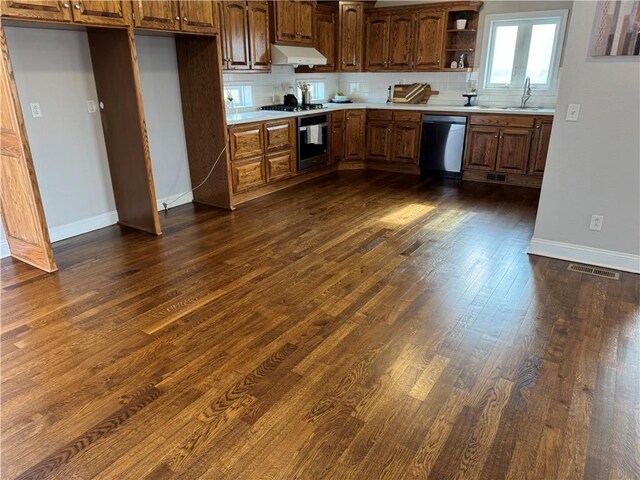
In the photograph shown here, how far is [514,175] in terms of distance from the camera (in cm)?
549

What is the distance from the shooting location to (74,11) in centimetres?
303

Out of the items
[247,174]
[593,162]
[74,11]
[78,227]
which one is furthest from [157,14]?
[593,162]

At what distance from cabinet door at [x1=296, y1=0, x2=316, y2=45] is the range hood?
0.37ft

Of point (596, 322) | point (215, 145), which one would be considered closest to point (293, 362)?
point (596, 322)

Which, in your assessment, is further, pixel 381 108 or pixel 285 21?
pixel 381 108

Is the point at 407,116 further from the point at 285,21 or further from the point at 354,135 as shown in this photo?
the point at 285,21

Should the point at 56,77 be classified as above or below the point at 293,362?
above

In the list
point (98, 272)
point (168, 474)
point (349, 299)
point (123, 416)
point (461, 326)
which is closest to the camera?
point (168, 474)

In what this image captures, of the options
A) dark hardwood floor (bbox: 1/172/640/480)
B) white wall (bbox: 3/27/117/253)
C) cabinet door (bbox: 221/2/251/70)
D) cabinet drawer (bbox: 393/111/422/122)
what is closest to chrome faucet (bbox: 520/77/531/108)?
cabinet drawer (bbox: 393/111/422/122)

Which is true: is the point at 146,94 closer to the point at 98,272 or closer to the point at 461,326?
the point at 98,272

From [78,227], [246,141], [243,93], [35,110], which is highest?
[243,93]

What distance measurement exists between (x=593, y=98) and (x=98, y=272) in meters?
3.73

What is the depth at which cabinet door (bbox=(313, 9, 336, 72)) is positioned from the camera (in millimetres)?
5906

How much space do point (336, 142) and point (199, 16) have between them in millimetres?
2691
